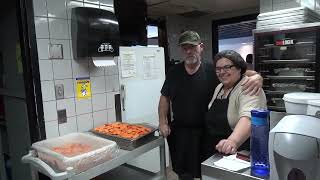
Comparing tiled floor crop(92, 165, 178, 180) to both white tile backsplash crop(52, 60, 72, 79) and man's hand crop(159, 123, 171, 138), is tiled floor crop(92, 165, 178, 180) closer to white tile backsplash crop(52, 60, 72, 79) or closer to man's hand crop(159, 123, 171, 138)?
man's hand crop(159, 123, 171, 138)

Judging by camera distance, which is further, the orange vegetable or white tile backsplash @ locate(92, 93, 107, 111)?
white tile backsplash @ locate(92, 93, 107, 111)

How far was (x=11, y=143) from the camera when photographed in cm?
257

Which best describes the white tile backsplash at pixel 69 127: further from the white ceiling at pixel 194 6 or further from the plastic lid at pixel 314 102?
the white ceiling at pixel 194 6

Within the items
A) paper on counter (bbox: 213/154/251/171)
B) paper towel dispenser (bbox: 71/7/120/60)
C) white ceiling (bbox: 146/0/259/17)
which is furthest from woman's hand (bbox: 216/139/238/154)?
white ceiling (bbox: 146/0/259/17)

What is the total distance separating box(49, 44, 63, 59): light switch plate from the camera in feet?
6.26

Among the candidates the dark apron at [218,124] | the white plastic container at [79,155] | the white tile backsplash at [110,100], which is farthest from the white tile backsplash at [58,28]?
the dark apron at [218,124]

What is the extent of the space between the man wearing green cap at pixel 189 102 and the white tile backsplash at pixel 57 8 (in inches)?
37.1

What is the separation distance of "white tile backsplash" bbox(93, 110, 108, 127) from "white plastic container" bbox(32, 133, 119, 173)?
380mm

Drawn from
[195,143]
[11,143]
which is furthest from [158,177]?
[11,143]

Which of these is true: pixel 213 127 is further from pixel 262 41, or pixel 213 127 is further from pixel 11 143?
pixel 11 143

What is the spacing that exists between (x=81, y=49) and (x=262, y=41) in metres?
2.01

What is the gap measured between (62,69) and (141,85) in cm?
98

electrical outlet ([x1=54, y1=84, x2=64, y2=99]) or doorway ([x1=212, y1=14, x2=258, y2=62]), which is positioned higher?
doorway ([x1=212, y1=14, x2=258, y2=62])

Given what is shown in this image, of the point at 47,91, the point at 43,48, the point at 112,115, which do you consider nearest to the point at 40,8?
the point at 43,48
